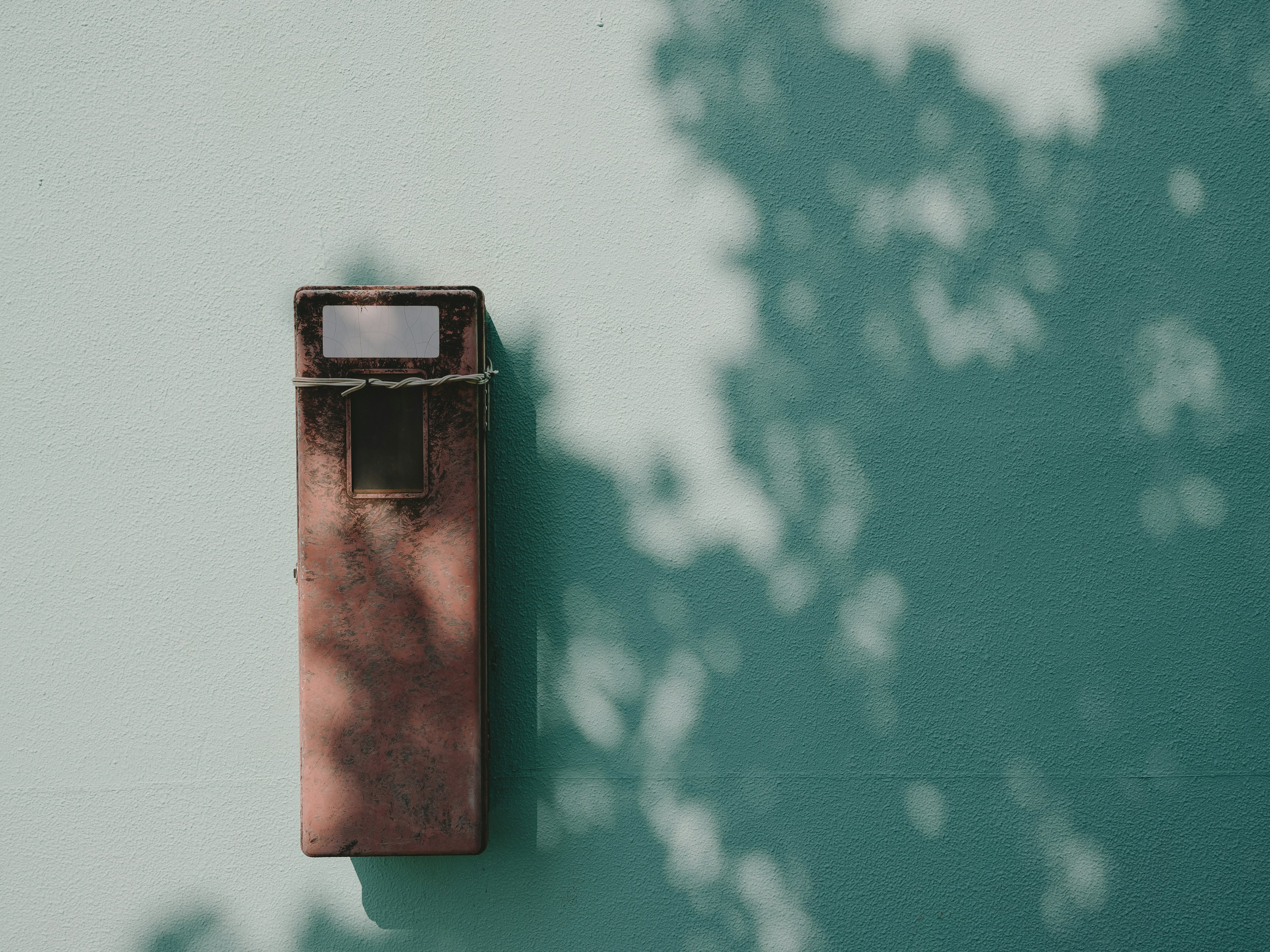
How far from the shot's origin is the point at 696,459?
2080 millimetres

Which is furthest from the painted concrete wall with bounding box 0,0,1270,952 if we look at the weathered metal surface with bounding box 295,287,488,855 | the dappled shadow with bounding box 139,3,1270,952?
the weathered metal surface with bounding box 295,287,488,855

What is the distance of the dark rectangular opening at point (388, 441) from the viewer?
1820 millimetres

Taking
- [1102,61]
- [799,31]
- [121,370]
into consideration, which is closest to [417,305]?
[121,370]

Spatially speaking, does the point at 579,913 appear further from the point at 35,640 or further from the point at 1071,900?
the point at 35,640

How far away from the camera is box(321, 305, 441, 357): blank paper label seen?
5.90 feet

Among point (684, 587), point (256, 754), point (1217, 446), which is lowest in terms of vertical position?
point (256, 754)

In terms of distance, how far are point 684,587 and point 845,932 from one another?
0.97 metres

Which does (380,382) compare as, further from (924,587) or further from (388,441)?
(924,587)

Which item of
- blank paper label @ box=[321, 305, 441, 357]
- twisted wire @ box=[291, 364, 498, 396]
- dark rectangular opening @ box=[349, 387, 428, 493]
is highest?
blank paper label @ box=[321, 305, 441, 357]

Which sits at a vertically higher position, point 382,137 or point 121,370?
point 382,137

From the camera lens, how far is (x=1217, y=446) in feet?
6.88

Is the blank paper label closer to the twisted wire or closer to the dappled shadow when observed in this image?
the twisted wire

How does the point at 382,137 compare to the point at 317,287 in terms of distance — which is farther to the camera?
the point at 382,137

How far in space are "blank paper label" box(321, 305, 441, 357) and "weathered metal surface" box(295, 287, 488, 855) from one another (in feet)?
0.30
